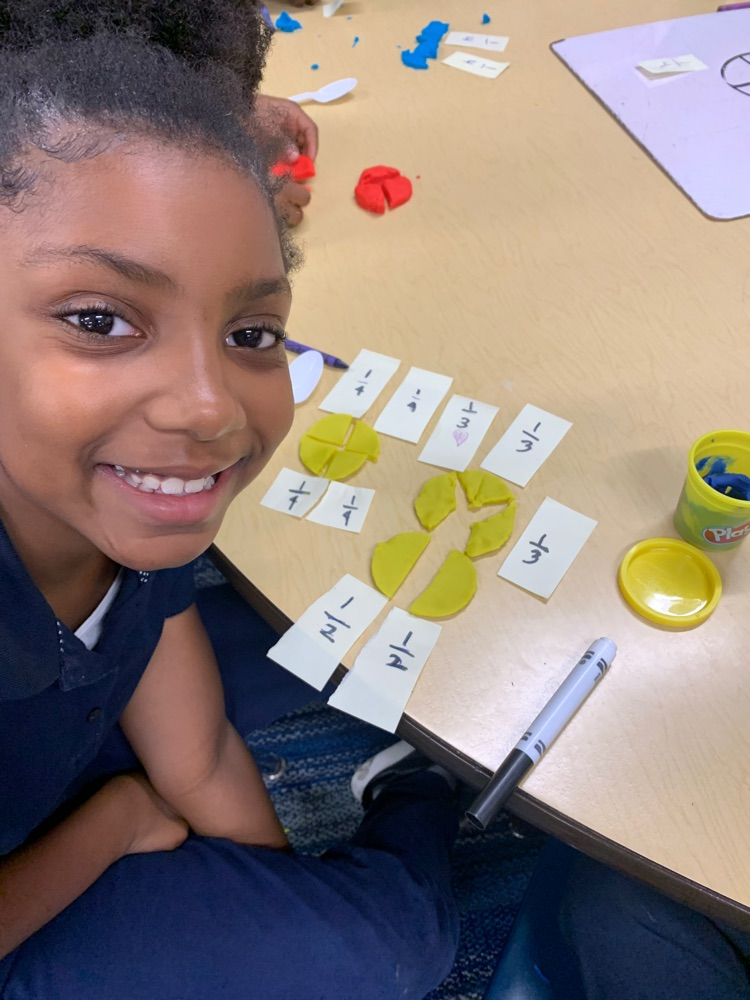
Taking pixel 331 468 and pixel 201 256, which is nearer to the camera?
pixel 201 256

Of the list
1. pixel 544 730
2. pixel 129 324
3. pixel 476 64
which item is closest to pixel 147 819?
pixel 544 730

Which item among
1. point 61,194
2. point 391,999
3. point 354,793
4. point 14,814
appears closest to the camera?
point 61,194

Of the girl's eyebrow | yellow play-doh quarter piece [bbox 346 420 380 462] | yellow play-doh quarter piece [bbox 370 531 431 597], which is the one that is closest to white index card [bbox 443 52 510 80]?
yellow play-doh quarter piece [bbox 346 420 380 462]

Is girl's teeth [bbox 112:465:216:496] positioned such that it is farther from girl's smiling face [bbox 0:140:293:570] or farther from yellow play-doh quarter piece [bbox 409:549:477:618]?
yellow play-doh quarter piece [bbox 409:549:477:618]

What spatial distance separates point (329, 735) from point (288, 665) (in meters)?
0.67

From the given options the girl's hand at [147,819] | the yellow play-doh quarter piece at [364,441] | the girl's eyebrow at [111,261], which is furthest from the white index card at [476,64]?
the girl's hand at [147,819]

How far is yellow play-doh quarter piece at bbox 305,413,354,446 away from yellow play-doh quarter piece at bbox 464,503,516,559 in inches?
7.1

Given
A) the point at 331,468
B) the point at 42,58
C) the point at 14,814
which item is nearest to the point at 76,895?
the point at 14,814

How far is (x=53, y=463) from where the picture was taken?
18.8 inches

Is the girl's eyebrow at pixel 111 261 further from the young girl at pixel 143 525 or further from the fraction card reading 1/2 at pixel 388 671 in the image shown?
the fraction card reading 1/2 at pixel 388 671

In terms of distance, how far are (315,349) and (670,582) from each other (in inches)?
18.0

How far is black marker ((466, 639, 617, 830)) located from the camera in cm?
56

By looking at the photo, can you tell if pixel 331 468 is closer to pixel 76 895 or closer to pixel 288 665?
pixel 288 665

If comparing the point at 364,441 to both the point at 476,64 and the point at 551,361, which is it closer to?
the point at 551,361
